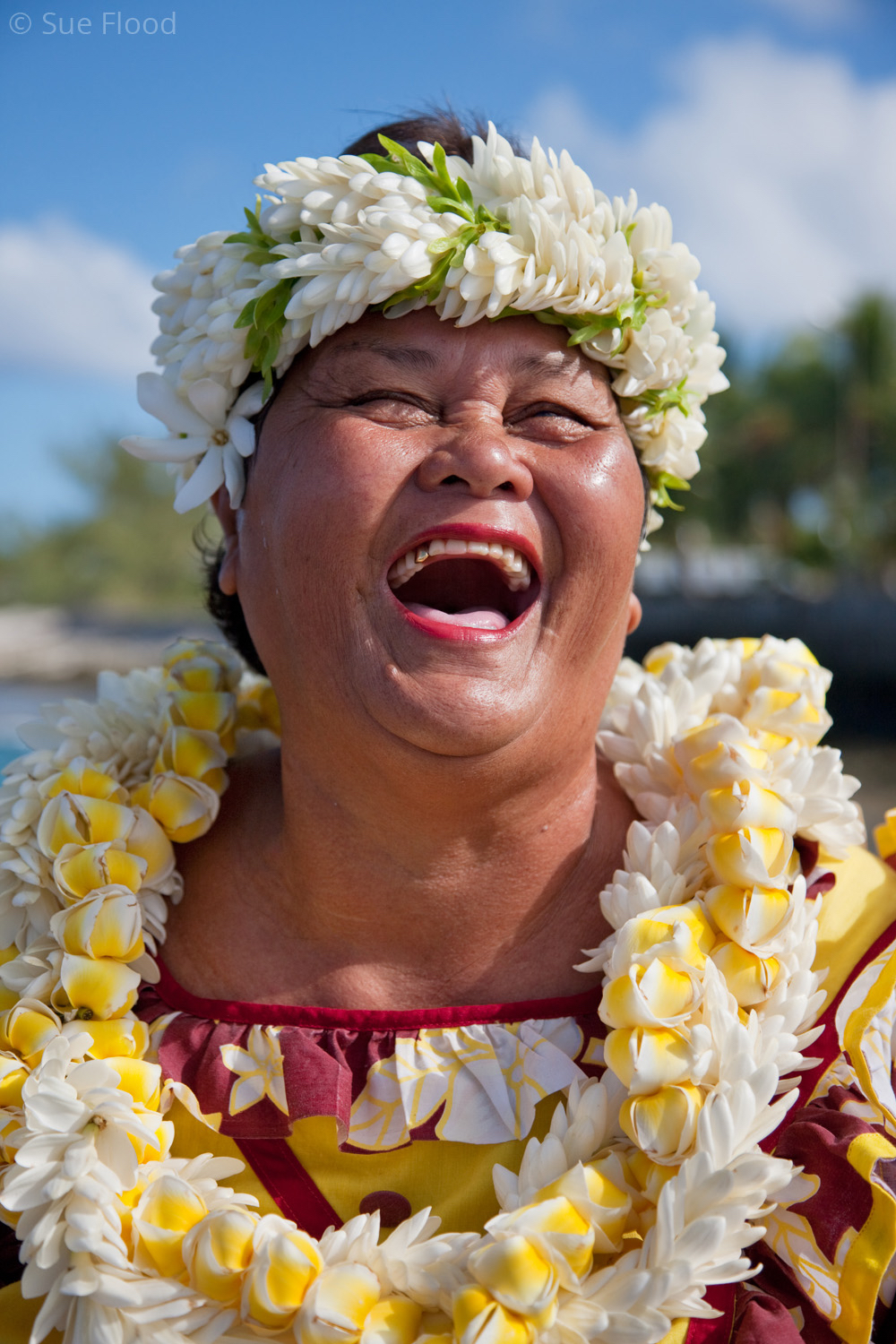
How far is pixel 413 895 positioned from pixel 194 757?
0.56 m

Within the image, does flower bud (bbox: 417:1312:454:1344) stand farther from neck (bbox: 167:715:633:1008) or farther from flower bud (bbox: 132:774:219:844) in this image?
flower bud (bbox: 132:774:219:844)

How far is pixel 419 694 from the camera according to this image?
1.84m

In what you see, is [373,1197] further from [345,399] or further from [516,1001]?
[345,399]

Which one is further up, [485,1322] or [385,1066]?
[385,1066]

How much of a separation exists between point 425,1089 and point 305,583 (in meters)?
0.84

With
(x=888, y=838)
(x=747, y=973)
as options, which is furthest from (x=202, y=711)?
(x=888, y=838)

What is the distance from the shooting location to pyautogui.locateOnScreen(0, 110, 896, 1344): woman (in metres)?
1.71

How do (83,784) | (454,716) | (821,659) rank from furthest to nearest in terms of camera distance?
(821,659)
(83,784)
(454,716)

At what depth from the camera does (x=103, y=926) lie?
2043 millimetres

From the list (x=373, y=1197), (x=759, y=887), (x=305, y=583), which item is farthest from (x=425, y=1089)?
(x=305, y=583)

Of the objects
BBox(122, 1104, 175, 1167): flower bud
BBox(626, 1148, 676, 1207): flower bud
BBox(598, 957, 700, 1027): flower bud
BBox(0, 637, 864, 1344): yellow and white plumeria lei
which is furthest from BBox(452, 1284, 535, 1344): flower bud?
BBox(122, 1104, 175, 1167): flower bud

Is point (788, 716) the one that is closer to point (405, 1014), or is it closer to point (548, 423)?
point (548, 423)

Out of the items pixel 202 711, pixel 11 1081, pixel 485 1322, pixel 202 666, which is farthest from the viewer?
pixel 202 666

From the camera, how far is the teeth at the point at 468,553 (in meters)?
1.90
